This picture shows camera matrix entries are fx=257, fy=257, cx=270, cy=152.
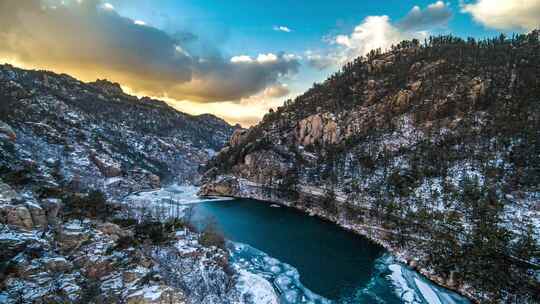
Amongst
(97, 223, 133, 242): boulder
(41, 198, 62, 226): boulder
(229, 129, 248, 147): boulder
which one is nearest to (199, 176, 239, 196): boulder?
(229, 129, 248, 147): boulder

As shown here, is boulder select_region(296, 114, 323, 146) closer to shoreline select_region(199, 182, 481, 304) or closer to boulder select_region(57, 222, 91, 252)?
shoreline select_region(199, 182, 481, 304)

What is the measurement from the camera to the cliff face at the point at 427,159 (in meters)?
44.1

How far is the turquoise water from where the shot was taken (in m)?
36.3

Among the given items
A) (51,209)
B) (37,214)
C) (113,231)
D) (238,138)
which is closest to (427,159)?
(113,231)

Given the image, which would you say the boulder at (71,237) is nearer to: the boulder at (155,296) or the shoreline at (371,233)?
the boulder at (155,296)

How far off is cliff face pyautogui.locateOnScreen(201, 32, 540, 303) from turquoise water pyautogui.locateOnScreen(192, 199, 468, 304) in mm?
4681

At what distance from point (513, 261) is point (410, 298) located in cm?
1895

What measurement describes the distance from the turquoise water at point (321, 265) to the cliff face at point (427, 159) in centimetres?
468

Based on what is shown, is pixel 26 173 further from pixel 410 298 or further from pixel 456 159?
pixel 456 159

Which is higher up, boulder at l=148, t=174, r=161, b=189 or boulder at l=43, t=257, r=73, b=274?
boulder at l=43, t=257, r=73, b=274

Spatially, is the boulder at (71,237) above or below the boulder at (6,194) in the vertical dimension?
below

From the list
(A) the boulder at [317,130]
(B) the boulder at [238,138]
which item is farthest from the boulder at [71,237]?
(B) the boulder at [238,138]

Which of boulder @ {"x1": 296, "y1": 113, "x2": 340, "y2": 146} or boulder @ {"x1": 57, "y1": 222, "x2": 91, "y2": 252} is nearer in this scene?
boulder @ {"x1": 57, "y1": 222, "x2": 91, "y2": 252}

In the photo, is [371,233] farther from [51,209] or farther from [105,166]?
[105,166]
